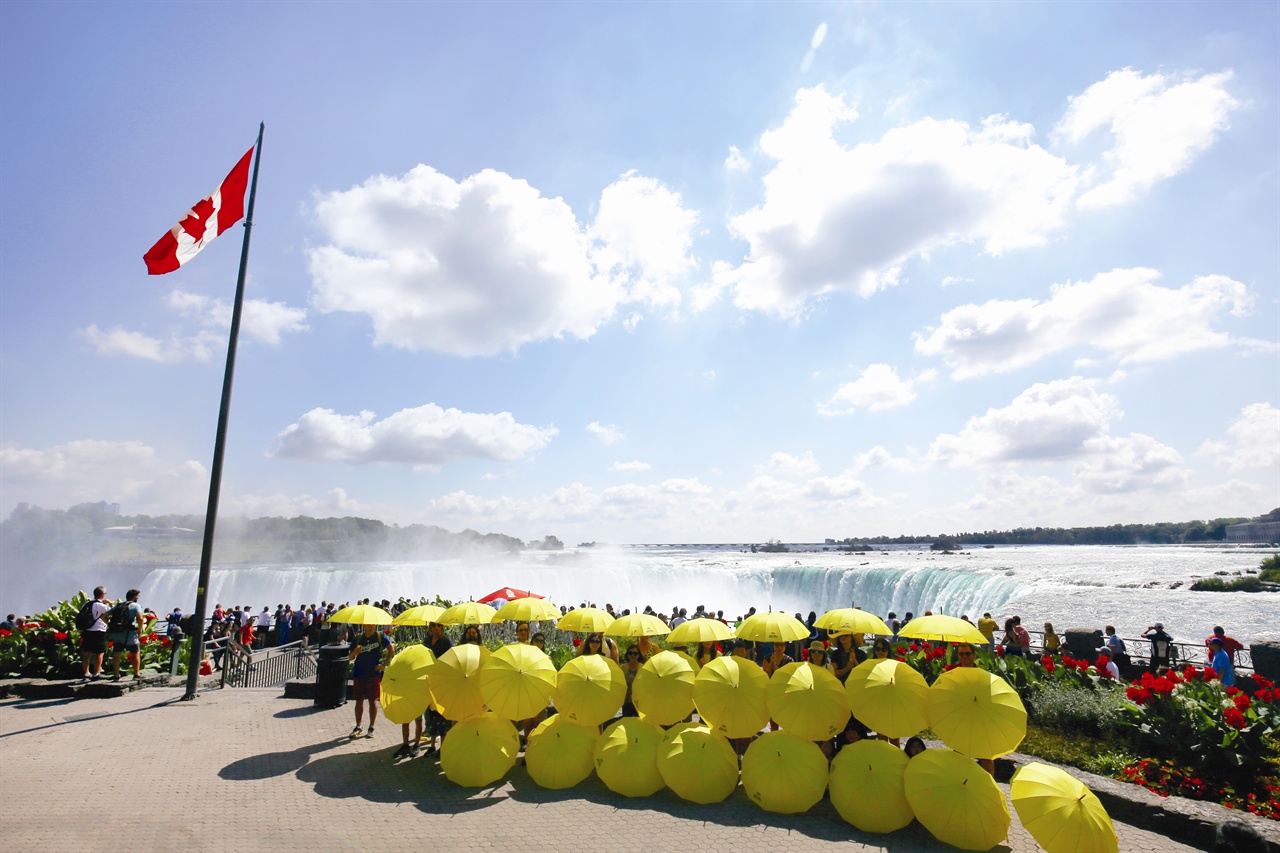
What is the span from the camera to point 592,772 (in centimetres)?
741

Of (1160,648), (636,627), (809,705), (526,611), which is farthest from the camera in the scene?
(1160,648)

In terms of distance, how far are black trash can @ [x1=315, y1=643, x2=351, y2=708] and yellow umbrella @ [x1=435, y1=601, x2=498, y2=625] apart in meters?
2.89

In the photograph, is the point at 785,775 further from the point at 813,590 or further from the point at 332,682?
the point at 813,590

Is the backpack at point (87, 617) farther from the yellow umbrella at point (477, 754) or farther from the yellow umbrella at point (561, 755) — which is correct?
the yellow umbrella at point (561, 755)

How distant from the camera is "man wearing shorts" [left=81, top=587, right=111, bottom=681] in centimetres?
1119

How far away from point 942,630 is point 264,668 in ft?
45.9

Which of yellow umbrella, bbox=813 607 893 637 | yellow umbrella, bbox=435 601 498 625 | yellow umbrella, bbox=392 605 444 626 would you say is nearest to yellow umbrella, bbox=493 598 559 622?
yellow umbrella, bbox=435 601 498 625

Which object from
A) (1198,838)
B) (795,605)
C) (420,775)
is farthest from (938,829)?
(795,605)


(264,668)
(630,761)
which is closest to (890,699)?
(630,761)

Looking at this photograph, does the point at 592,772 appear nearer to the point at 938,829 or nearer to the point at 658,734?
the point at 658,734

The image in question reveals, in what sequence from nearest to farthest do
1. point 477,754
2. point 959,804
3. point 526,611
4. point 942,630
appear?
point 959,804 < point 477,754 < point 942,630 < point 526,611

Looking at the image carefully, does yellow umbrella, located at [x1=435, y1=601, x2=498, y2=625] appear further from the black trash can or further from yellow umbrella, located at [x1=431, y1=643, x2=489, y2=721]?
the black trash can

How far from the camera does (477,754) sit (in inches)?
273

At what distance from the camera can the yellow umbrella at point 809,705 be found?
6500 millimetres
